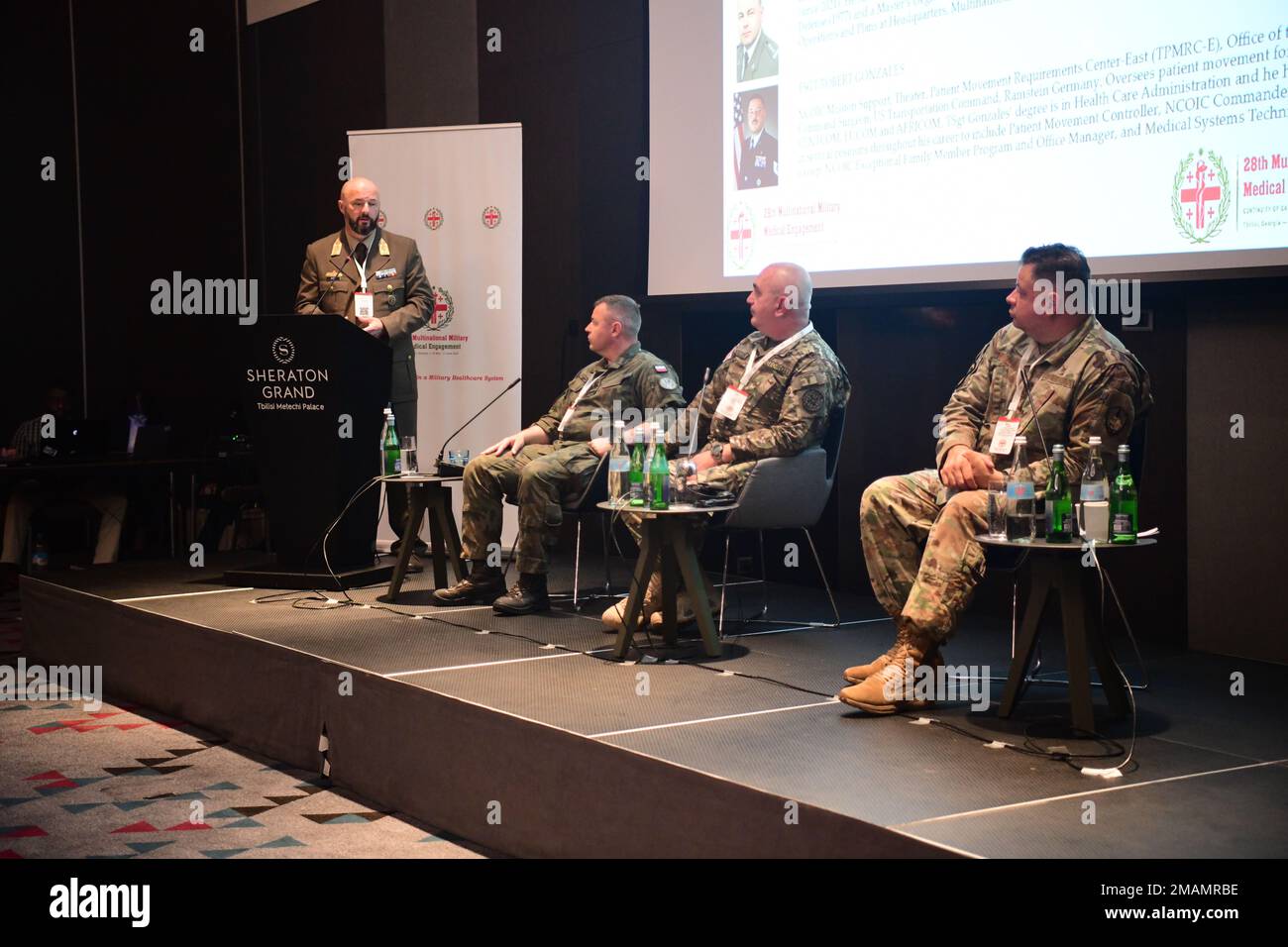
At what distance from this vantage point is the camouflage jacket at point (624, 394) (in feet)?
15.8

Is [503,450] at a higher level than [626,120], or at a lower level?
lower

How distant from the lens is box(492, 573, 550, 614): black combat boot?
4668 millimetres

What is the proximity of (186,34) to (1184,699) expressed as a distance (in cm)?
778

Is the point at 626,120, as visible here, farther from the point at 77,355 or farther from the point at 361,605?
the point at 77,355

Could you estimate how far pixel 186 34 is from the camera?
8.90 meters

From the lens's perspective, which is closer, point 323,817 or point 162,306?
point 323,817

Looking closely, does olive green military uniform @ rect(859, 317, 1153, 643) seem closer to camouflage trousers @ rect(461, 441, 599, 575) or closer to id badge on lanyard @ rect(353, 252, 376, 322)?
camouflage trousers @ rect(461, 441, 599, 575)

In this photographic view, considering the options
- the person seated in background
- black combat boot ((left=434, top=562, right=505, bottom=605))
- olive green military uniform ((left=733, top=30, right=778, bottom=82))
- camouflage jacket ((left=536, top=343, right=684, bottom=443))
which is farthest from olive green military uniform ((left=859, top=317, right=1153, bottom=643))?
the person seated in background

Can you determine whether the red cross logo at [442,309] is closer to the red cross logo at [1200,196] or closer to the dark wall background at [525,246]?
the dark wall background at [525,246]

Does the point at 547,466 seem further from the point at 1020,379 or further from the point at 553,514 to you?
the point at 1020,379

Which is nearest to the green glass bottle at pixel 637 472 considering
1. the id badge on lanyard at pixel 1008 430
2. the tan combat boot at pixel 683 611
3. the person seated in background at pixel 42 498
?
the tan combat boot at pixel 683 611

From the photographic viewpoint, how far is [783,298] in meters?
4.34

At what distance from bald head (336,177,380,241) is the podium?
27.6 inches

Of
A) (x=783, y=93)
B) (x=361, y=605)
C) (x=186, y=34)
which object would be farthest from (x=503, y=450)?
(x=186, y=34)
